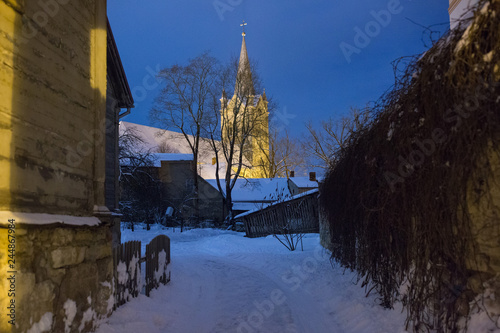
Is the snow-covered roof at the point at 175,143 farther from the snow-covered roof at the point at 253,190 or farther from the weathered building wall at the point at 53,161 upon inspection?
the weathered building wall at the point at 53,161

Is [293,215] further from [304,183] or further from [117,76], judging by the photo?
[304,183]

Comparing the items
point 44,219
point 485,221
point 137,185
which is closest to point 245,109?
point 137,185

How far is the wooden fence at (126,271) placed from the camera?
5.74 metres

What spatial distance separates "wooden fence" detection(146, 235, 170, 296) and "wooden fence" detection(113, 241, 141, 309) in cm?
43

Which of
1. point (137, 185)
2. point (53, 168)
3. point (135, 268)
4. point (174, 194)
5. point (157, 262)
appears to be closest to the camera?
point (53, 168)

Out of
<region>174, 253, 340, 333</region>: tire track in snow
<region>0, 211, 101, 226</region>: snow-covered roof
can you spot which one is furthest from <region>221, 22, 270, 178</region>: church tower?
<region>0, 211, 101, 226</region>: snow-covered roof

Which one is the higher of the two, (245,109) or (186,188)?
(245,109)

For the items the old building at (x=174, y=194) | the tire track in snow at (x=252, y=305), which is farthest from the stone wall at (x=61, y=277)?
the old building at (x=174, y=194)

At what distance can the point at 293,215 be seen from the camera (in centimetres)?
1689

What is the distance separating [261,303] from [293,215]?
10295mm

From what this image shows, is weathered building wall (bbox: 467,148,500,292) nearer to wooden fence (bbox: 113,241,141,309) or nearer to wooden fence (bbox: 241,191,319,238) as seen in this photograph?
wooden fence (bbox: 113,241,141,309)

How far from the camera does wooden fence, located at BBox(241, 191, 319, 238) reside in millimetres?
16125

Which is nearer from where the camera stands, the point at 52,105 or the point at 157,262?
the point at 52,105

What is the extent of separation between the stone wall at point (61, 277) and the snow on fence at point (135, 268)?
41cm
